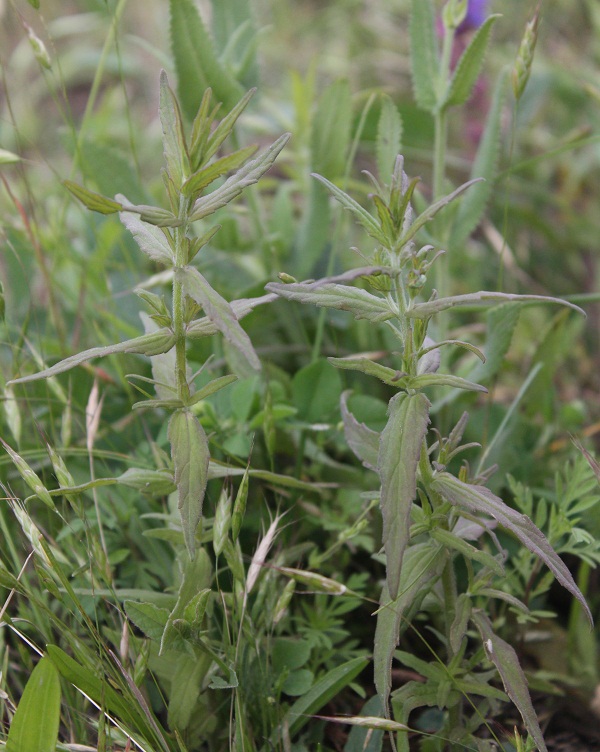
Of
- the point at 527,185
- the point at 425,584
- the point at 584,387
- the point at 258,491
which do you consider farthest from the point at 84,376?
the point at 527,185

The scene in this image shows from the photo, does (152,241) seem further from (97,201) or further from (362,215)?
(362,215)

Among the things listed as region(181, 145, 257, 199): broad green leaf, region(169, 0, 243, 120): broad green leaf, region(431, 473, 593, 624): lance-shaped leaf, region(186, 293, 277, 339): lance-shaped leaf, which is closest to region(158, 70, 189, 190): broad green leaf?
region(181, 145, 257, 199): broad green leaf

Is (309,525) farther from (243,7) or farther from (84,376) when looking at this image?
(243,7)

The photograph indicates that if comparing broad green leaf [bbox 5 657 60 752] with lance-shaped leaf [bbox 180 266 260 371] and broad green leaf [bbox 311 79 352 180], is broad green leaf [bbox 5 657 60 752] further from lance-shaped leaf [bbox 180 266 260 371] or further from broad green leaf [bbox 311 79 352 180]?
broad green leaf [bbox 311 79 352 180]

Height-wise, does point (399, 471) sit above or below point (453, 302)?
below

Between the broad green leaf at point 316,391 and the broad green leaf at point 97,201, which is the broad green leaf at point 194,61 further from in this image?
the broad green leaf at point 97,201

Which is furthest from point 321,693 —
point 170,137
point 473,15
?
point 473,15
